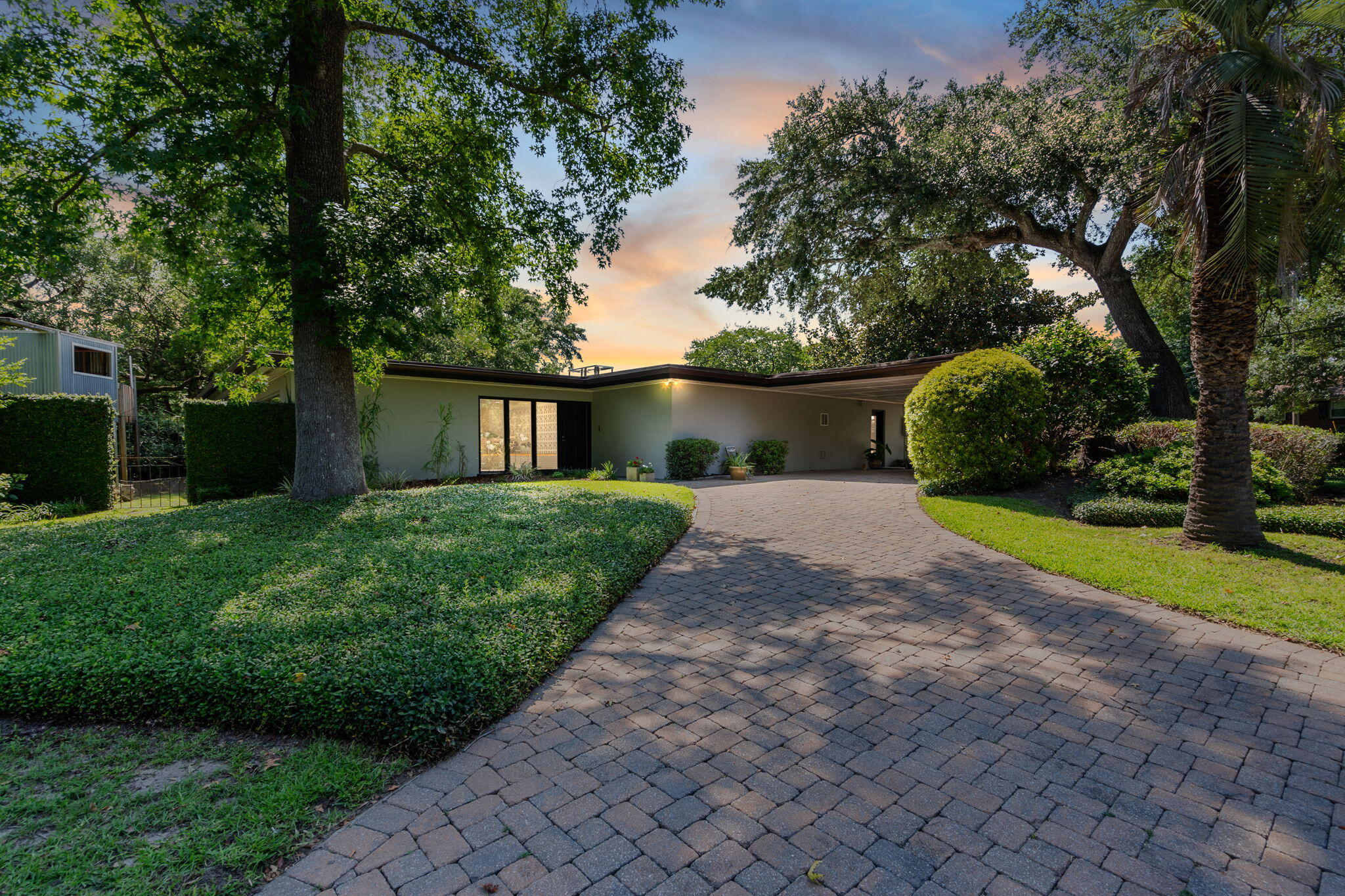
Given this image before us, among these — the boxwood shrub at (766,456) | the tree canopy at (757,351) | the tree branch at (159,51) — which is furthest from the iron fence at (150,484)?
the tree canopy at (757,351)

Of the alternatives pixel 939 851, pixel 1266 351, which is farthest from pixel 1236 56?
pixel 1266 351

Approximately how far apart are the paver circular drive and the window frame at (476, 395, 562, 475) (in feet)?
37.6

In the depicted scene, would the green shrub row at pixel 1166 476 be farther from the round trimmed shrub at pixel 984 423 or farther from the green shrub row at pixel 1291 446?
the round trimmed shrub at pixel 984 423

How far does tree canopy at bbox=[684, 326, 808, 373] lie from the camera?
38875 millimetres

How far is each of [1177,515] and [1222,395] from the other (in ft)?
6.32

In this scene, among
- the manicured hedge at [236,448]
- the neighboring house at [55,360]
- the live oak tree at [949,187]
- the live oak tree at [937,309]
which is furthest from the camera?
the live oak tree at [937,309]

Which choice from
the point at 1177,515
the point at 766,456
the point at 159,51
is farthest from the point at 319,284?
the point at 766,456

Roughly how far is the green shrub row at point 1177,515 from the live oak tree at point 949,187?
15.1 feet

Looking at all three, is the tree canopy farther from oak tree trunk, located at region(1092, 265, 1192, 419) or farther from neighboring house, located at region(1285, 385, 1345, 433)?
oak tree trunk, located at region(1092, 265, 1192, 419)

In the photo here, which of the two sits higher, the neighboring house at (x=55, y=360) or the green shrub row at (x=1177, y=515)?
the neighboring house at (x=55, y=360)

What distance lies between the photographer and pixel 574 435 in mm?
17031

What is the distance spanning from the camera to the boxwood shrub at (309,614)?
289 centimetres

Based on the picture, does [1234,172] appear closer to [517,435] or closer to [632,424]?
[632,424]

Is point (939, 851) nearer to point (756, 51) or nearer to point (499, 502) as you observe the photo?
point (499, 502)
